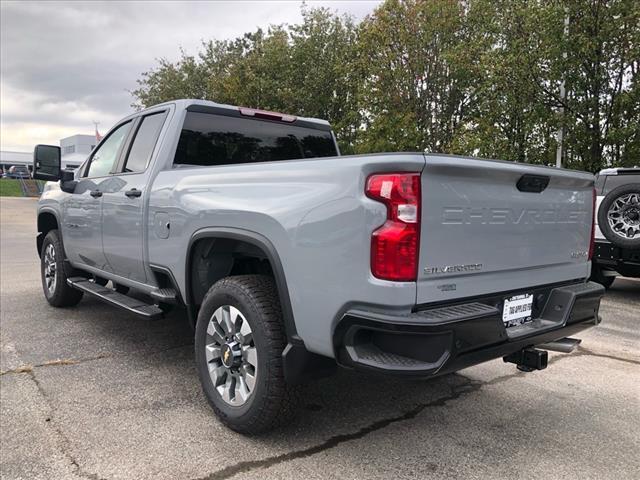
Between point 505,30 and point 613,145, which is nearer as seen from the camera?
point 613,145

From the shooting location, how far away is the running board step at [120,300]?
3982 mm

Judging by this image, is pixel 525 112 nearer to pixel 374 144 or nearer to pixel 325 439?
pixel 374 144

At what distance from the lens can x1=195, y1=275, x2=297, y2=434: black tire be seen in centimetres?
285

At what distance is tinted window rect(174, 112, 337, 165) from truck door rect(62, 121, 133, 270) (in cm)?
97

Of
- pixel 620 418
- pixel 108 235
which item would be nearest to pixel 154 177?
pixel 108 235

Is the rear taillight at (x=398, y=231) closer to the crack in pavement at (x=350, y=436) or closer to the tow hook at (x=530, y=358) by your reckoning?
the tow hook at (x=530, y=358)

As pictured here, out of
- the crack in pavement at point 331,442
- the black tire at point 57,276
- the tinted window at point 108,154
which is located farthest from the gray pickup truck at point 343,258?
the black tire at point 57,276

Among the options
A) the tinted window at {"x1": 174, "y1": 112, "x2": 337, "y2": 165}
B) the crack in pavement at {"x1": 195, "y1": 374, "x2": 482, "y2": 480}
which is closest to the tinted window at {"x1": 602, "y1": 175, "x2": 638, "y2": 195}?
the tinted window at {"x1": 174, "y1": 112, "x2": 337, "y2": 165}

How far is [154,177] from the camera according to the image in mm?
4020

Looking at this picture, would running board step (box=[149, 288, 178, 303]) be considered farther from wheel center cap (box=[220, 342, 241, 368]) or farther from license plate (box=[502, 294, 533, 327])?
license plate (box=[502, 294, 533, 327])

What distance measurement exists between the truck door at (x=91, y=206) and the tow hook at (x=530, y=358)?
3555 millimetres

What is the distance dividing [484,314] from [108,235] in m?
3.37

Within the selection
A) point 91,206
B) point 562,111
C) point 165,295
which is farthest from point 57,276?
point 562,111

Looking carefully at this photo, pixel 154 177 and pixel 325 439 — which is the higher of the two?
pixel 154 177
